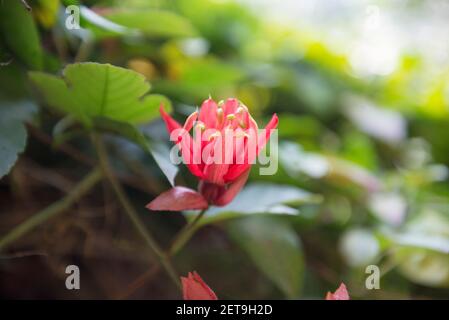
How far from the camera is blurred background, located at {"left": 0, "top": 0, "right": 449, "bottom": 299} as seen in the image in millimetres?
355

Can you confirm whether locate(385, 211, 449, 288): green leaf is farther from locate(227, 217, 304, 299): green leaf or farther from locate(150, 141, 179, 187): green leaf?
locate(150, 141, 179, 187): green leaf

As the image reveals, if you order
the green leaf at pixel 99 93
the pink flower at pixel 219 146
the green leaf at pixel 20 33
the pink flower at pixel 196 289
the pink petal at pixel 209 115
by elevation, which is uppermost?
the green leaf at pixel 20 33

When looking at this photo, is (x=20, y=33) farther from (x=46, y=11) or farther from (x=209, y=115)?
(x=209, y=115)

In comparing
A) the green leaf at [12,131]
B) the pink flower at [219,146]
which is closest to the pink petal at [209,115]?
the pink flower at [219,146]

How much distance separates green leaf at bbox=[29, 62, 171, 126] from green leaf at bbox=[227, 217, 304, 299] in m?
0.12

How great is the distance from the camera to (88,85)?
294 millimetres

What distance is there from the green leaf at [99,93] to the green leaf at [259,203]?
8cm

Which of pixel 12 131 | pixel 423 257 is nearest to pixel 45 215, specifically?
pixel 12 131

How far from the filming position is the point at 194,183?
359 millimetres

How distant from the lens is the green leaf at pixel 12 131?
0.91ft

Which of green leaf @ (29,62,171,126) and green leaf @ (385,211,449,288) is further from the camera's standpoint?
green leaf @ (385,211,449,288)

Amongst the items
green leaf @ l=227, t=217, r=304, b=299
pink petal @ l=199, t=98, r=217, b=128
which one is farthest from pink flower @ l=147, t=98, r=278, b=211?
green leaf @ l=227, t=217, r=304, b=299

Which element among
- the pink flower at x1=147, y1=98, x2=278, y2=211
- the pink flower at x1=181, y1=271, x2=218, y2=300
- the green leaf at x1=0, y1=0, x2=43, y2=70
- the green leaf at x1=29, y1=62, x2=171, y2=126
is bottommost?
the pink flower at x1=181, y1=271, x2=218, y2=300

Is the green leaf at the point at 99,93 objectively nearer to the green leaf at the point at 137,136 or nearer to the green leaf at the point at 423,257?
the green leaf at the point at 137,136
